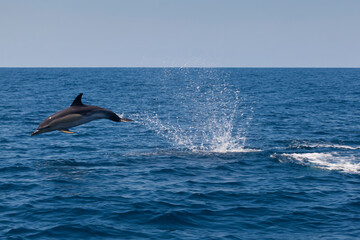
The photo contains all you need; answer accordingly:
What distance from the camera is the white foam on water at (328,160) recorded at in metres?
23.7

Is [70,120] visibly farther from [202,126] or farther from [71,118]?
[202,126]

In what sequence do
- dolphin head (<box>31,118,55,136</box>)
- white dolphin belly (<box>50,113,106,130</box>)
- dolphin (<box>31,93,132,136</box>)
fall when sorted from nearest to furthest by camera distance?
1. dolphin head (<box>31,118,55,136</box>)
2. dolphin (<box>31,93,132,136</box>)
3. white dolphin belly (<box>50,113,106,130</box>)

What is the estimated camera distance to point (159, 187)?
20.1 metres

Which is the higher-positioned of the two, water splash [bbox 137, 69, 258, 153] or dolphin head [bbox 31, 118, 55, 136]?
dolphin head [bbox 31, 118, 55, 136]

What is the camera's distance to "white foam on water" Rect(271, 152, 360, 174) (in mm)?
23655

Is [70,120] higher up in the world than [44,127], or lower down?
higher up

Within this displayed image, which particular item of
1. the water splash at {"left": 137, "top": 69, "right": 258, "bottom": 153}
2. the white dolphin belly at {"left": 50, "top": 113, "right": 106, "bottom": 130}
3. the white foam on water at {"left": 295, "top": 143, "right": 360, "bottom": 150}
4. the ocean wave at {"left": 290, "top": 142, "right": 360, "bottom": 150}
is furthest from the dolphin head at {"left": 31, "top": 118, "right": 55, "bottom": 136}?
the white foam on water at {"left": 295, "top": 143, "right": 360, "bottom": 150}

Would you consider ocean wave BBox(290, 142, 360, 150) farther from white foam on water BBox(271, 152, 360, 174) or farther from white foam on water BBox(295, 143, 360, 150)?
white foam on water BBox(271, 152, 360, 174)

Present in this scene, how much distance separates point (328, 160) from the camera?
25375mm

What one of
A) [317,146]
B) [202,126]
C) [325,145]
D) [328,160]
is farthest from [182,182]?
[202,126]

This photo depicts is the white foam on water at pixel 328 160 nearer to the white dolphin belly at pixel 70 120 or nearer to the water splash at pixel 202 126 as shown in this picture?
→ the water splash at pixel 202 126

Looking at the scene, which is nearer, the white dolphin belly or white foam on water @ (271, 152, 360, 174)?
the white dolphin belly

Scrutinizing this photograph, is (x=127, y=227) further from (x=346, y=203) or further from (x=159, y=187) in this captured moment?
(x=346, y=203)

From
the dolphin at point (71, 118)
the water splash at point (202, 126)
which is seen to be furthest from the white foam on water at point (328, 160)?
the dolphin at point (71, 118)
